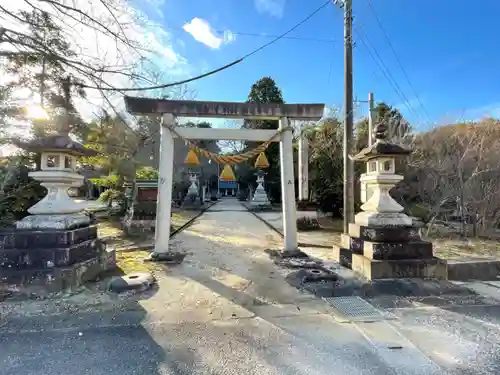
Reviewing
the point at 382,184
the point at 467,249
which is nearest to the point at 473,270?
the point at 382,184

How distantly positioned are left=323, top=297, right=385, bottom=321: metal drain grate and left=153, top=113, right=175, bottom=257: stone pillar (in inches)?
137

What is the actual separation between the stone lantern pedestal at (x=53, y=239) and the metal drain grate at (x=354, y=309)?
361 centimetres

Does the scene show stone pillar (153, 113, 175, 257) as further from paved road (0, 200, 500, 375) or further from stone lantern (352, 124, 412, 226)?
stone lantern (352, 124, 412, 226)

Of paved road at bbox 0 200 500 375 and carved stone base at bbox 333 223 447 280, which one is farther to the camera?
carved stone base at bbox 333 223 447 280

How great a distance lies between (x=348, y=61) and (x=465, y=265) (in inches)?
208

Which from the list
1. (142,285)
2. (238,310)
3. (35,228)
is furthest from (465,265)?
(35,228)

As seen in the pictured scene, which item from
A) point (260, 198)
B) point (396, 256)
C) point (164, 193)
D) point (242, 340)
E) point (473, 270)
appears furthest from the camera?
point (260, 198)

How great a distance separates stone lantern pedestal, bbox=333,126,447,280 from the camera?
14.6ft

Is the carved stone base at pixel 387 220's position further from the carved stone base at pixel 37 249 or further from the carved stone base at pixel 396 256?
the carved stone base at pixel 37 249

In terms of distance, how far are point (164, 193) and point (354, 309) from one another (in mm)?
4082

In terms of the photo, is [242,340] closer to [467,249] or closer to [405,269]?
[405,269]

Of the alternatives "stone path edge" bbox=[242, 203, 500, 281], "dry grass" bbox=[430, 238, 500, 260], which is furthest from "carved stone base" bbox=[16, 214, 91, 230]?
"dry grass" bbox=[430, 238, 500, 260]

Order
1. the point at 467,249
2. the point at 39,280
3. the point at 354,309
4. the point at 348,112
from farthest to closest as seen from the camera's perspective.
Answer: the point at 348,112 < the point at 467,249 < the point at 39,280 < the point at 354,309

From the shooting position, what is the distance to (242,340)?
2.79 meters
